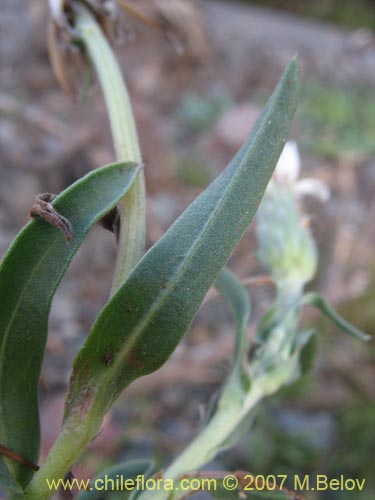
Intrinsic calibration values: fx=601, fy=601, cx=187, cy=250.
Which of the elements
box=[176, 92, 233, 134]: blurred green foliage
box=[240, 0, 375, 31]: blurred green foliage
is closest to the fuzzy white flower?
box=[176, 92, 233, 134]: blurred green foliage

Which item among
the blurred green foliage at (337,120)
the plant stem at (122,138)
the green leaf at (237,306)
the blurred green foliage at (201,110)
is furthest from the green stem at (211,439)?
the blurred green foliage at (201,110)

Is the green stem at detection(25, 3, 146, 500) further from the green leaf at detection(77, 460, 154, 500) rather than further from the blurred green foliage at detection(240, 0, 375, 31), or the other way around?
the blurred green foliage at detection(240, 0, 375, 31)

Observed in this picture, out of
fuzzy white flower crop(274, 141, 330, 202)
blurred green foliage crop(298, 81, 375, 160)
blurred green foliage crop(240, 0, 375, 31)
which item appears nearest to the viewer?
fuzzy white flower crop(274, 141, 330, 202)

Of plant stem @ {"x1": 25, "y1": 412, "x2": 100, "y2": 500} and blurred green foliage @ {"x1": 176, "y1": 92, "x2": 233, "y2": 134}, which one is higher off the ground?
blurred green foliage @ {"x1": 176, "y1": 92, "x2": 233, "y2": 134}

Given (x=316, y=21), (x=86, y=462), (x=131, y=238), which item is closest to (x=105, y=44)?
(x=131, y=238)

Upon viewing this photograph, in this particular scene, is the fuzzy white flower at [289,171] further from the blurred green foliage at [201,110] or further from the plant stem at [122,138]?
the blurred green foliage at [201,110]
